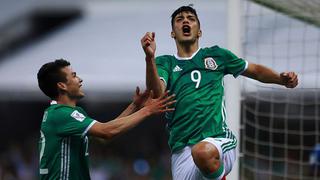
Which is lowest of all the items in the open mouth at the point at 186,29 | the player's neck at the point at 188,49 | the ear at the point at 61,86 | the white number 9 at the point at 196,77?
the ear at the point at 61,86

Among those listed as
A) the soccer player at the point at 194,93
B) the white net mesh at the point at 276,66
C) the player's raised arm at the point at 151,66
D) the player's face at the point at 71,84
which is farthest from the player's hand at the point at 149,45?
the white net mesh at the point at 276,66

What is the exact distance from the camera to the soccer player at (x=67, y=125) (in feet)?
25.3

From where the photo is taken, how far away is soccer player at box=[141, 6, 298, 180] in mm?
7984

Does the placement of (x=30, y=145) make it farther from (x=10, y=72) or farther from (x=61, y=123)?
(x=61, y=123)

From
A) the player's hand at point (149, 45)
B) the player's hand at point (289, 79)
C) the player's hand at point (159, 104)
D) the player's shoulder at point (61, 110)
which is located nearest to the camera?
the player's hand at point (149, 45)

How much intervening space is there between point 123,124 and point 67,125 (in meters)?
0.43

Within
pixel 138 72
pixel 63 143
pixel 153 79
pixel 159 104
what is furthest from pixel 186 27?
pixel 138 72

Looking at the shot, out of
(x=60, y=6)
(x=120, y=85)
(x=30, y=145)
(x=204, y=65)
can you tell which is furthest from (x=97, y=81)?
(x=204, y=65)

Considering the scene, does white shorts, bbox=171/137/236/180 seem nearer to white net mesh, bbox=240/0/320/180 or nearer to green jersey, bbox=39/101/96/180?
green jersey, bbox=39/101/96/180

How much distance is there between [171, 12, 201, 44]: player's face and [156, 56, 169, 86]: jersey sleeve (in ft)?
0.67

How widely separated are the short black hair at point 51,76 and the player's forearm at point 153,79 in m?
0.68

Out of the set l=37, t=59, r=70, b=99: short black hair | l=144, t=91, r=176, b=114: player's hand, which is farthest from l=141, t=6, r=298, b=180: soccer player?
l=37, t=59, r=70, b=99: short black hair

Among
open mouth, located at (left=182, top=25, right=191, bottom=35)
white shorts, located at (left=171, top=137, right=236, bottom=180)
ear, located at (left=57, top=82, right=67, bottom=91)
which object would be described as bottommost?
white shorts, located at (left=171, top=137, right=236, bottom=180)

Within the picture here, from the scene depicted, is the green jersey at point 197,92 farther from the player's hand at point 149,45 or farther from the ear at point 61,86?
the ear at point 61,86
